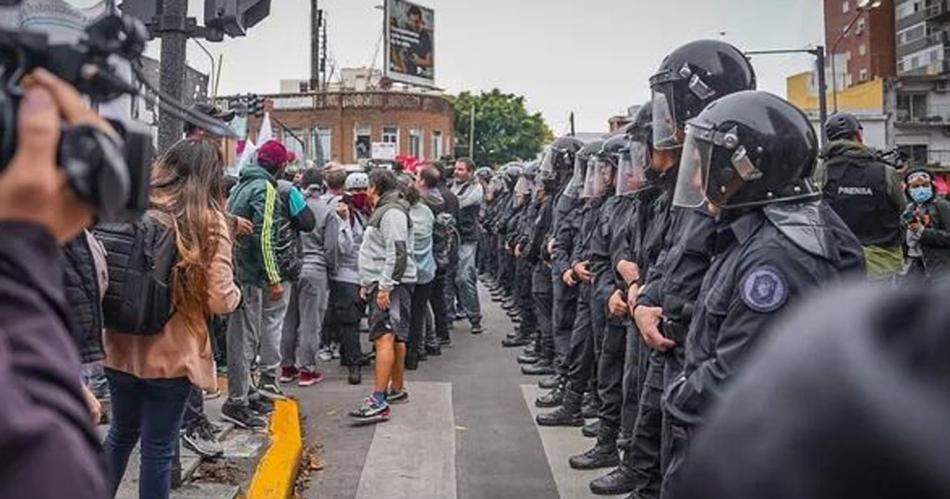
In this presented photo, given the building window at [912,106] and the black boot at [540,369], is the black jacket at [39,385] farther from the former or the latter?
the building window at [912,106]

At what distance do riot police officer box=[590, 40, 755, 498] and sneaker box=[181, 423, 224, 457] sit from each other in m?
2.55

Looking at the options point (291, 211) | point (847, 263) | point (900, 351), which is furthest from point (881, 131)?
point (900, 351)

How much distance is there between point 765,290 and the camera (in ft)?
10.1

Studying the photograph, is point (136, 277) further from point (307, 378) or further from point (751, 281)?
point (307, 378)

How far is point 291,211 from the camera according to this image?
24.0ft

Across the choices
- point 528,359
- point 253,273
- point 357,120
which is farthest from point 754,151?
point 357,120

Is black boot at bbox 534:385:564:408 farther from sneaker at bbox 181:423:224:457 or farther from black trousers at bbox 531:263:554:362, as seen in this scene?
sneaker at bbox 181:423:224:457

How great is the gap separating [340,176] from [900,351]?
8928mm

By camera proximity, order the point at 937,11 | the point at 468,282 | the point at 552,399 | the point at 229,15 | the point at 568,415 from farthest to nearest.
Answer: the point at 937,11 < the point at 468,282 < the point at 552,399 < the point at 568,415 < the point at 229,15

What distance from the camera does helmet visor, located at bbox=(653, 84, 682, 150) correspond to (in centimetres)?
465

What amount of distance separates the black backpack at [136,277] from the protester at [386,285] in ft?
11.1

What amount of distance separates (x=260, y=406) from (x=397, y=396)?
132cm

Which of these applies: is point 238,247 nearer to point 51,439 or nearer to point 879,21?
point 51,439

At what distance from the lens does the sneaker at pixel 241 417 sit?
6543 millimetres
